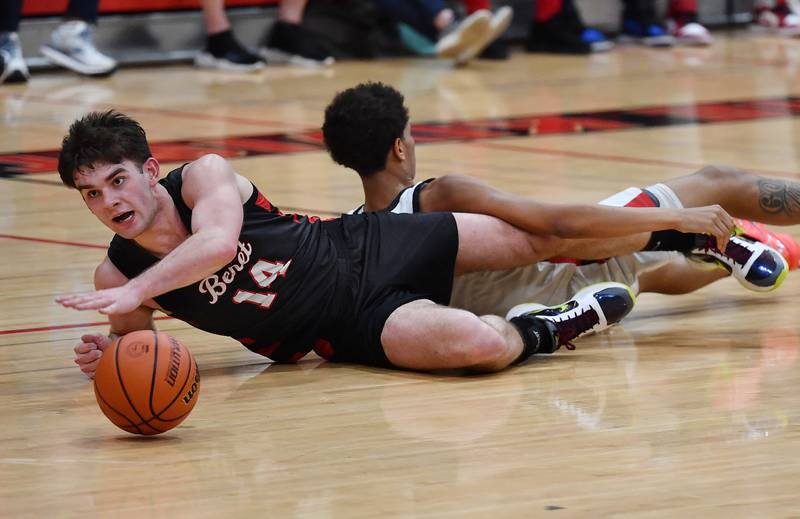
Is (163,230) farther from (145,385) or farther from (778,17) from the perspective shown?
(778,17)

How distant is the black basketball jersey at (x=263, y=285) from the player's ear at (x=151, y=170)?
8 centimetres

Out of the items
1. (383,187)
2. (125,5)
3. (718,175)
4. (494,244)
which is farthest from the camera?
(125,5)

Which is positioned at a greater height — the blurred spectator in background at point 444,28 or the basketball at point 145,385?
the basketball at point 145,385

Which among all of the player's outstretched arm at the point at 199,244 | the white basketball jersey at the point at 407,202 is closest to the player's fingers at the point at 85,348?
the player's outstretched arm at the point at 199,244

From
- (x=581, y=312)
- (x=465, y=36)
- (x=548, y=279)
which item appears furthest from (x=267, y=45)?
(x=581, y=312)

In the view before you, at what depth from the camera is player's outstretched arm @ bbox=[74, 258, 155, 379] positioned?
3.43m

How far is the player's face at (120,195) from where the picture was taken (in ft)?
10.6

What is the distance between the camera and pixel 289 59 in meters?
10.2

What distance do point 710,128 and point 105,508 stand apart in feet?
17.9

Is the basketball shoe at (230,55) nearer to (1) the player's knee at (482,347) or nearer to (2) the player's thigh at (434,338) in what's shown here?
(2) the player's thigh at (434,338)

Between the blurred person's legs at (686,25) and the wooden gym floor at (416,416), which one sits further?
the blurred person's legs at (686,25)

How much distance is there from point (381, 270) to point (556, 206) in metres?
0.47

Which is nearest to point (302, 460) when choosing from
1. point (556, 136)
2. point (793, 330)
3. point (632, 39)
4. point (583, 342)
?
point (583, 342)

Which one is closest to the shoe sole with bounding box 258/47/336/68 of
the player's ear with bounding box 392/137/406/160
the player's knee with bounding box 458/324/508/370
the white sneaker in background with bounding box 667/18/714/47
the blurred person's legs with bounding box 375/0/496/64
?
the blurred person's legs with bounding box 375/0/496/64
